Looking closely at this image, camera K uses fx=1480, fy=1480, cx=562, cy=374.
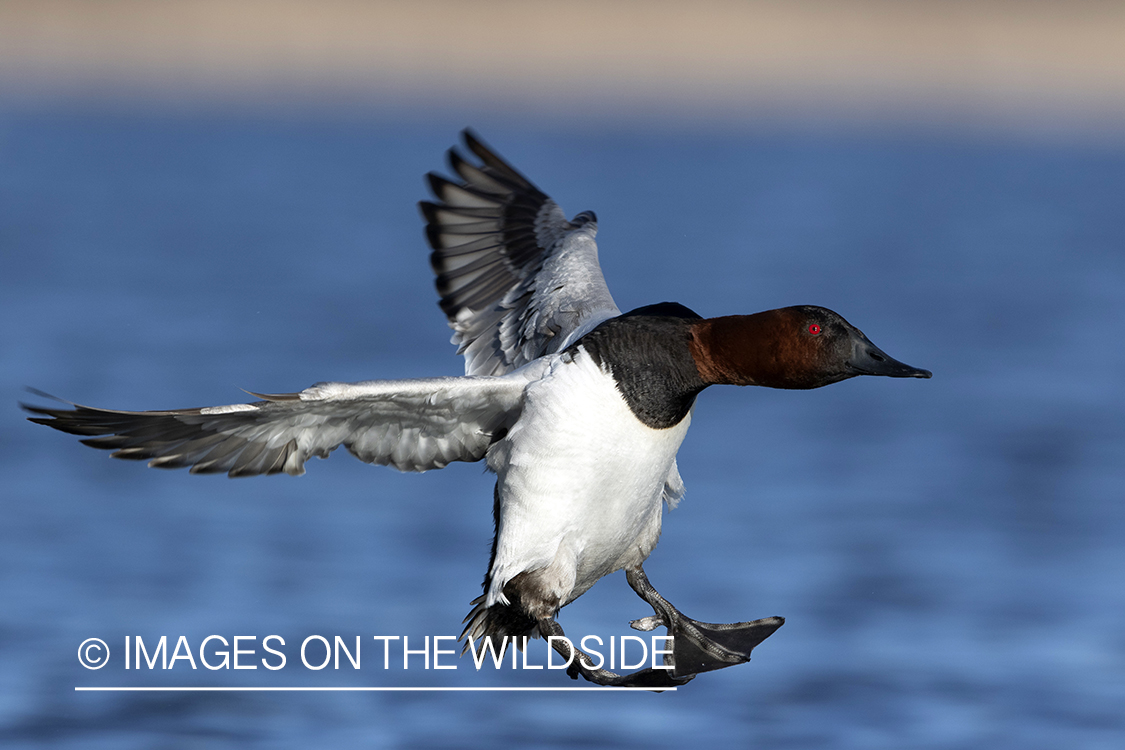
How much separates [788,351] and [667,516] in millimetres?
5903

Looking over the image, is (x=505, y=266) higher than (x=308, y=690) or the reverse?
higher

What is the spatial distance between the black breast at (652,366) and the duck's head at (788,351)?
0.08 meters

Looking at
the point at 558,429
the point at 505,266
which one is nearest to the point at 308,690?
the point at 505,266

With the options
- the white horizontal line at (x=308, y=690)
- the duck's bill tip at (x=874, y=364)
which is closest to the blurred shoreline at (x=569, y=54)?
the white horizontal line at (x=308, y=690)

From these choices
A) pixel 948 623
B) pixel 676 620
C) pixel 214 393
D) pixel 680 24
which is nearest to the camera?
pixel 676 620

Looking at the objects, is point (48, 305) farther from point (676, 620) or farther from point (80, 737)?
point (676, 620)

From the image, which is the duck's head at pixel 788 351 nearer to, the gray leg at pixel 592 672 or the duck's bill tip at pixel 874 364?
the duck's bill tip at pixel 874 364

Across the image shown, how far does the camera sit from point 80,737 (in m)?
8.53

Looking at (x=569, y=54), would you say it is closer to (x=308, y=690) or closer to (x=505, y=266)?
(x=505, y=266)

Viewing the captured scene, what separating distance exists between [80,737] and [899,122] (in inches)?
1732

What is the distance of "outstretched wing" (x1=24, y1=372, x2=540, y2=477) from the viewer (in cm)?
688

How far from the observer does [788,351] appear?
6.82 metres

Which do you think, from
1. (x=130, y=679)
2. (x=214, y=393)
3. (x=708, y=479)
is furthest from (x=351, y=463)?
(x=130, y=679)

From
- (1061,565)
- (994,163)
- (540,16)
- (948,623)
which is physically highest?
(540,16)
